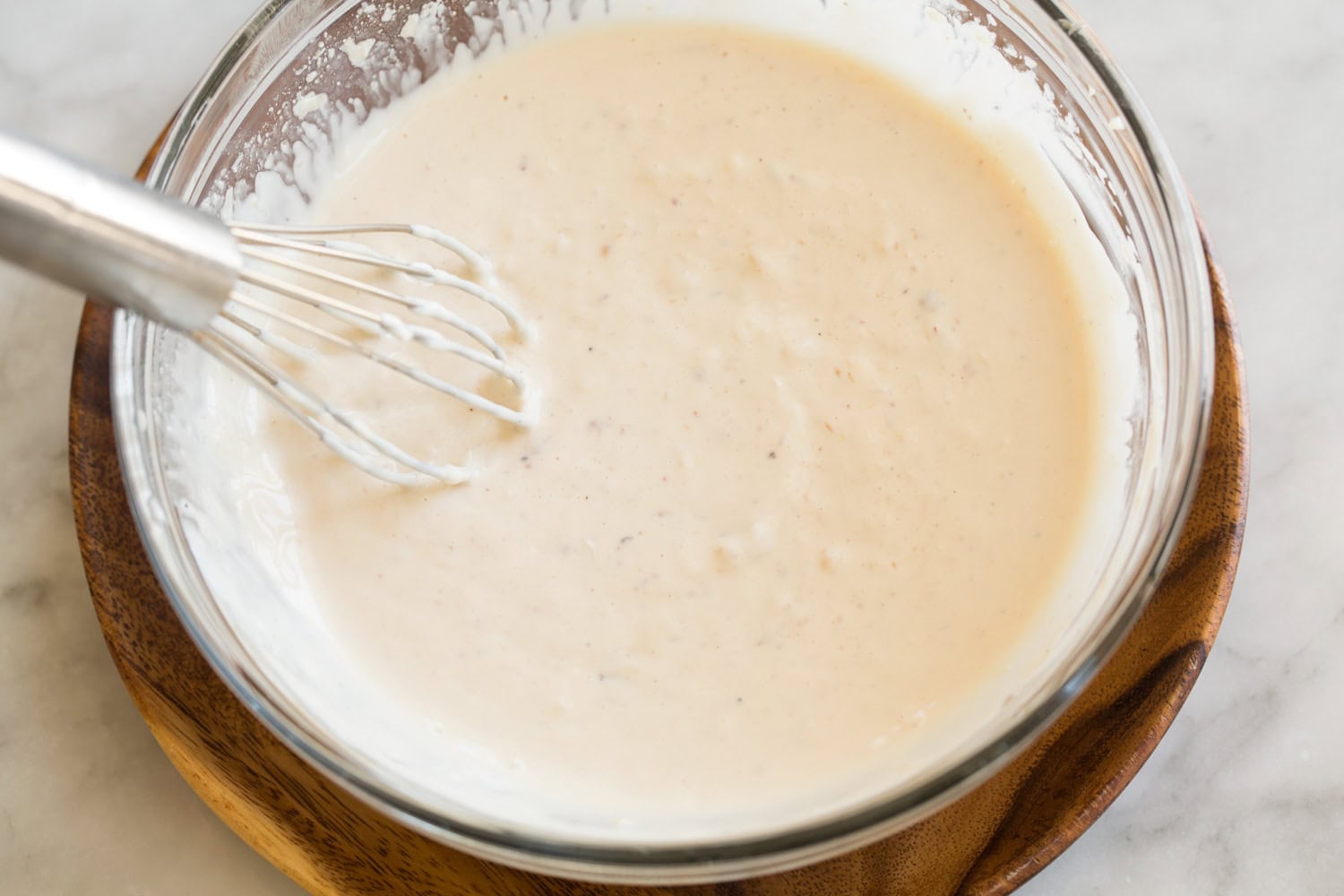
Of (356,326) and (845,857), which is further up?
(356,326)

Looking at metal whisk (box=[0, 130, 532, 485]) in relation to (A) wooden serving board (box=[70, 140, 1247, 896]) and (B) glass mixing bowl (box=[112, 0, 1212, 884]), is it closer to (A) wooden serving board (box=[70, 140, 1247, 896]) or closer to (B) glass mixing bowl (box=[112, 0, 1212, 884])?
(B) glass mixing bowl (box=[112, 0, 1212, 884])

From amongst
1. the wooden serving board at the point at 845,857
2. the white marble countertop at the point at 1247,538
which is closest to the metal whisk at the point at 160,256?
the wooden serving board at the point at 845,857

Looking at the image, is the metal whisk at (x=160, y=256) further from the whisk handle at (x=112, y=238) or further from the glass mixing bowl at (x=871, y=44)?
the glass mixing bowl at (x=871, y=44)

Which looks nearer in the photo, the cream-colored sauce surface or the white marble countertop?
the cream-colored sauce surface

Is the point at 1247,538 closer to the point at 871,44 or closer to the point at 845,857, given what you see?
the point at 845,857

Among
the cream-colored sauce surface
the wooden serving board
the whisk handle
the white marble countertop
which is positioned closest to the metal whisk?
the whisk handle

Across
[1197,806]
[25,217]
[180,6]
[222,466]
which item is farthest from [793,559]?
[180,6]

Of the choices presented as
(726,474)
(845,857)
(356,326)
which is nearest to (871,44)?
(726,474)
